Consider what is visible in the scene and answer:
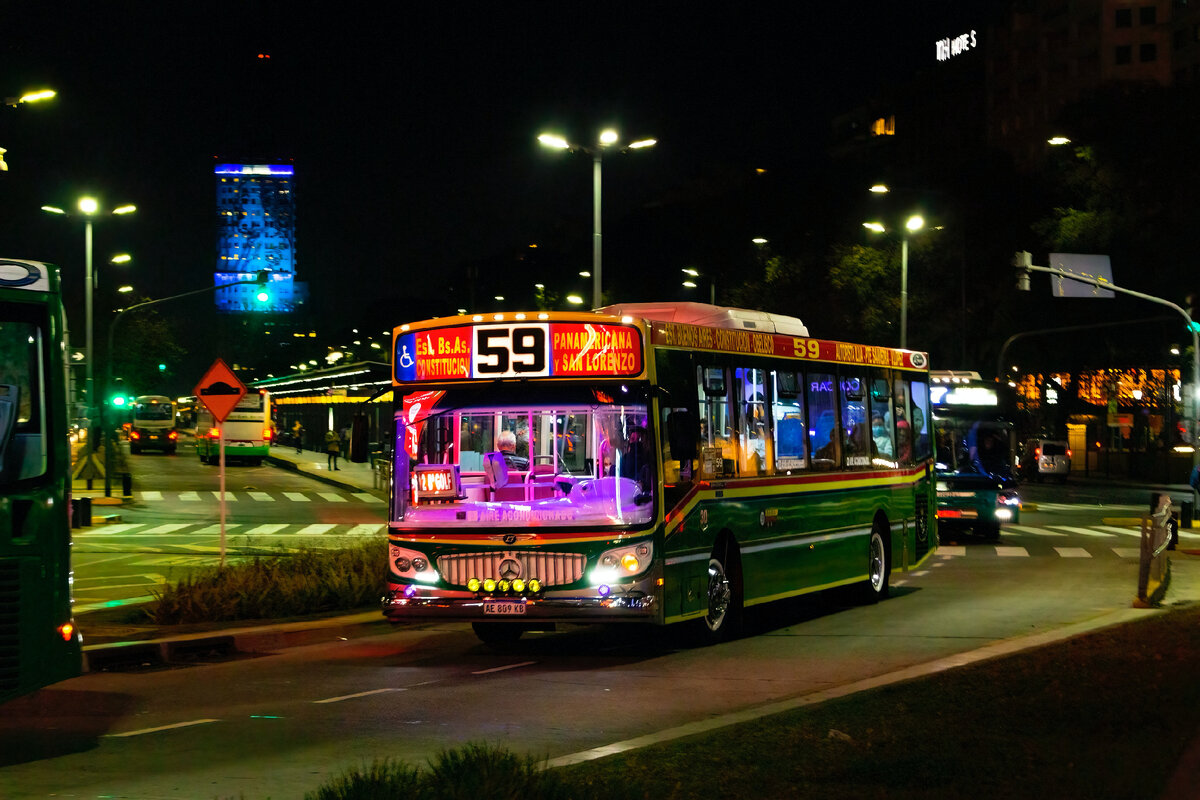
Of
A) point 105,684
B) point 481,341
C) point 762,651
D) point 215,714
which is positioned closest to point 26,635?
point 215,714

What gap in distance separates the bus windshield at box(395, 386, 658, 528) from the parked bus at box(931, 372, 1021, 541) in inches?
625

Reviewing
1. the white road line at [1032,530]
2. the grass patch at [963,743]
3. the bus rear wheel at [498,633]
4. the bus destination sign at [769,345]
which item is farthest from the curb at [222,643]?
the white road line at [1032,530]

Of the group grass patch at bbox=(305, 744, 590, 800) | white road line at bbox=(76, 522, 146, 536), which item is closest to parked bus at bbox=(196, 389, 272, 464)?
white road line at bbox=(76, 522, 146, 536)

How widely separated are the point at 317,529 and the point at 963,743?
26524 mm

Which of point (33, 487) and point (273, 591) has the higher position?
point (33, 487)

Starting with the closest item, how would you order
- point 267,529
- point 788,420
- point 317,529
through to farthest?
point 788,420 → point 317,529 → point 267,529

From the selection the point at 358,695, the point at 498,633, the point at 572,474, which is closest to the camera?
the point at 358,695

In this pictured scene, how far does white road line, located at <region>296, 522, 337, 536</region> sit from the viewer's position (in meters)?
32.4

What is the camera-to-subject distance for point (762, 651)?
14.3 meters

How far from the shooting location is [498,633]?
15266mm

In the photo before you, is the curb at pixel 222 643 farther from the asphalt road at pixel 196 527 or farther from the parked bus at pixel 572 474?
the asphalt road at pixel 196 527

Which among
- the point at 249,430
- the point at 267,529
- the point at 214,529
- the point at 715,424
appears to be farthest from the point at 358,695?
the point at 249,430

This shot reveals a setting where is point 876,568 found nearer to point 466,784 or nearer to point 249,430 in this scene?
point 466,784

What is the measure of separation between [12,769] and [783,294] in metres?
52.6
